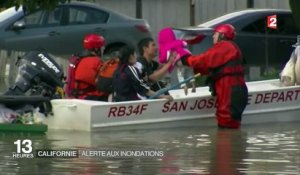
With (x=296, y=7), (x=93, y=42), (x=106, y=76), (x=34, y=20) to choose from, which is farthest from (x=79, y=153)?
(x=34, y=20)

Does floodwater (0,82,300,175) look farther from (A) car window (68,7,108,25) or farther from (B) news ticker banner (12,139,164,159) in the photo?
(A) car window (68,7,108,25)

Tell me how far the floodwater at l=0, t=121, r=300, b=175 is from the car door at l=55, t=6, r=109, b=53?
8728 mm

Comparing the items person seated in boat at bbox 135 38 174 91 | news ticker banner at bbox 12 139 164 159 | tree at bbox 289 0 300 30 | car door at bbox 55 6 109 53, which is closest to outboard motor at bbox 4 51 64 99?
person seated in boat at bbox 135 38 174 91

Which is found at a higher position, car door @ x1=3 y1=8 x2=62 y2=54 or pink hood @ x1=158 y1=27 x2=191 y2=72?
car door @ x1=3 y1=8 x2=62 y2=54

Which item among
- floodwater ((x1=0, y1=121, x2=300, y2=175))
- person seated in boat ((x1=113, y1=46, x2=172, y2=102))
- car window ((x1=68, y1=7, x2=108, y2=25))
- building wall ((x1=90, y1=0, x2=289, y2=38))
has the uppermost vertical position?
building wall ((x1=90, y1=0, x2=289, y2=38))

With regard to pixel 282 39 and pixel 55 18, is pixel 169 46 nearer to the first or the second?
pixel 55 18

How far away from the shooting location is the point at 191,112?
14898 millimetres

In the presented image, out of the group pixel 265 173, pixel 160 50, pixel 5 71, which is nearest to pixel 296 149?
pixel 265 173

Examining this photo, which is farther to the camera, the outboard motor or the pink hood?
the pink hood

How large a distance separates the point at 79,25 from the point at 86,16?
0.96ft

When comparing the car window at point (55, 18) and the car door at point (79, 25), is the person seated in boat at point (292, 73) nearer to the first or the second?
the car door at point (79, 25)

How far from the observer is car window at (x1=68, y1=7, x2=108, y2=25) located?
77.4 feet

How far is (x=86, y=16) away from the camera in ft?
78.3

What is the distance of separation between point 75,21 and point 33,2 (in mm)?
10439
